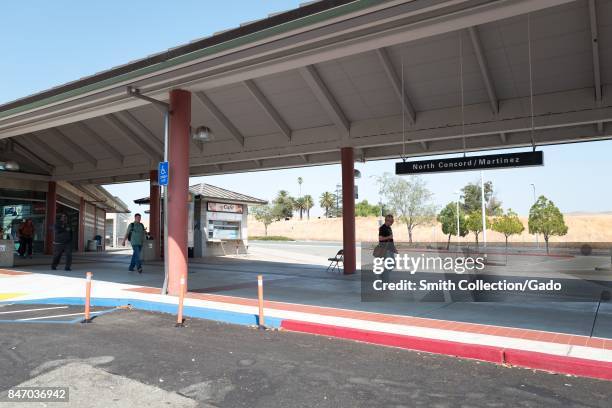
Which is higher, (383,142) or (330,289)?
(383,142)

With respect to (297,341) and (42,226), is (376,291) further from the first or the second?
(42,226)

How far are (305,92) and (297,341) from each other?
766cm

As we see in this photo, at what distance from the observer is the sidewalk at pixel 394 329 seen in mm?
5211

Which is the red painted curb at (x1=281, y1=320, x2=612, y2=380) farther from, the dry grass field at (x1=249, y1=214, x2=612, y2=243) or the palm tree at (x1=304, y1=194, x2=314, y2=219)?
the palm tree at (x1=304, y1=194, x2=314, y2=219)

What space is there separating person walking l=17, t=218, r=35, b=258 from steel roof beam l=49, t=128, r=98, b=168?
381cm

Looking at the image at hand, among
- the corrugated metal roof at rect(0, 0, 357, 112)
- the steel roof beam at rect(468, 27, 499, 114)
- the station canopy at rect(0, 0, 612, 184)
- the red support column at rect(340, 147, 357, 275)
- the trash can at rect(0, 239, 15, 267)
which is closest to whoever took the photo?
the corrugated metal roof at rect(0, 0, 357, 112)

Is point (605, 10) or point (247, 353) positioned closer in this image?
point (247, 353)

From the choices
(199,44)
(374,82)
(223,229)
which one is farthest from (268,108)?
(223,229)

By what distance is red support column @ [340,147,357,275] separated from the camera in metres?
13.9

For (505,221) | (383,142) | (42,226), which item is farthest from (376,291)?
(505,221)

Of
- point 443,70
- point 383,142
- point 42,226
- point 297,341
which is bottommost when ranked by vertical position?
point 297,341

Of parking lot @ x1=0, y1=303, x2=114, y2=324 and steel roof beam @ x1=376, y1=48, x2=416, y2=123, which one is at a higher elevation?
steel roof beam @ x1=376, y1=48, x2=416, y2=123

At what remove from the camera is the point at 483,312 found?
803 cm

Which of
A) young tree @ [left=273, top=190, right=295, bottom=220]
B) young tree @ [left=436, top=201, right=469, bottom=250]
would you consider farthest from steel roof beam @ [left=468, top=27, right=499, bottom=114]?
young tree @ [left=273, top=190, right=295, bottom=220]
